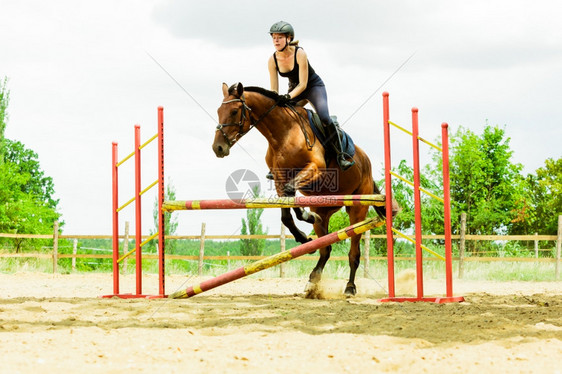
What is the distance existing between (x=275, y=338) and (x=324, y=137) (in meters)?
3.26

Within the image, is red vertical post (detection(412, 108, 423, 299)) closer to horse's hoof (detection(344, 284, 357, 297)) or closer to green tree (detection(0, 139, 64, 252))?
horse's hoof (detection(344, 284, 357, 297))

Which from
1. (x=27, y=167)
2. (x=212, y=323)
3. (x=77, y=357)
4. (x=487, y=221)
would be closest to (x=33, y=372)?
(x=77, y=357)

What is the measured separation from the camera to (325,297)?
22.6 ft

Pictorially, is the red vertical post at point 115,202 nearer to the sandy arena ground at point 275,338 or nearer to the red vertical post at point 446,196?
the sandy arena ground at point 275,338

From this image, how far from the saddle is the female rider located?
0.05 meters

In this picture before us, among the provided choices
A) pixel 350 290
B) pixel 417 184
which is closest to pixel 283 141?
pixel 417 184

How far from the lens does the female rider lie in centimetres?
642

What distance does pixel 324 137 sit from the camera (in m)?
6.65

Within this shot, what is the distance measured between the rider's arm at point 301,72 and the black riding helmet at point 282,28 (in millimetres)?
232

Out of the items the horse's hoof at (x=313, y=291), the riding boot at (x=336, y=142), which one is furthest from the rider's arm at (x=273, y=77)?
the horse's hoof at (x=313, y=291)

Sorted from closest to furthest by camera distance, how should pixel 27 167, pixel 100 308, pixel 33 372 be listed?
pixel 33 372
pixel 100 308
pixel 27 167

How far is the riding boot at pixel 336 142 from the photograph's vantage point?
666 cm

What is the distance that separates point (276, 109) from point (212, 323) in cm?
260

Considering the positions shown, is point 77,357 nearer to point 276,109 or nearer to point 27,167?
point 276,109
